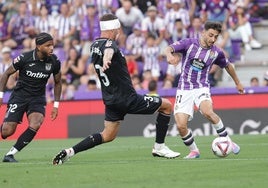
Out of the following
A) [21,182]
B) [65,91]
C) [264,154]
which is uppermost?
[21,182]

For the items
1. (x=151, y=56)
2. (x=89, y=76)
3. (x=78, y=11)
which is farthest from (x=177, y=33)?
(x=78, y=11)

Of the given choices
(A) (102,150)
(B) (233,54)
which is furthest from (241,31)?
A: (A) (102,150)

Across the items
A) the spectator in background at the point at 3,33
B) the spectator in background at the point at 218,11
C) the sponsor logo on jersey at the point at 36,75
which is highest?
the sponsor logo on jersey at the point at 36,75

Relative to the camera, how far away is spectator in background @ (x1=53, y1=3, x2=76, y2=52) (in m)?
26.9

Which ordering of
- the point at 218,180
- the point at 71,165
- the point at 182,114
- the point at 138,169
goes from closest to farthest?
the point at 218,180 → the point at 138,169 → the point at 71,165 → the point at 182,114

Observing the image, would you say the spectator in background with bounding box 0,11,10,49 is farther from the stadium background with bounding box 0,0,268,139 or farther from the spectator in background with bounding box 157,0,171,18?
the spectator in background with bounding box 157,0,171,18

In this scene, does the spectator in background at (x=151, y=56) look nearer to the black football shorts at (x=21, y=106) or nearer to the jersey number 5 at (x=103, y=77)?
the black football shorts at (x=21, y=106)

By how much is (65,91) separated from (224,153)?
11.4 meters

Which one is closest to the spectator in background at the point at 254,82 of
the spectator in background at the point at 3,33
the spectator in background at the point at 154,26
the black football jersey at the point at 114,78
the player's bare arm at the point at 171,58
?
the spectator in background at the point at 154,26

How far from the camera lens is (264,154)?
46.5 feet

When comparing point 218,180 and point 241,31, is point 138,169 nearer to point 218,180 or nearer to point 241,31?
point 218,180

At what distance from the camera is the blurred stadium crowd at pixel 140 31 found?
24.8 metres

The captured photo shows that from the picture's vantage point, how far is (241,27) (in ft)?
83.0

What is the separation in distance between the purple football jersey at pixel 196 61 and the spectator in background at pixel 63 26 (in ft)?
42.4
